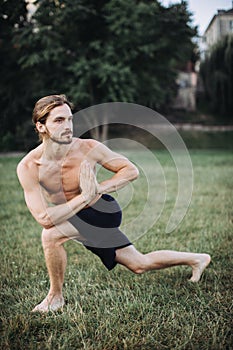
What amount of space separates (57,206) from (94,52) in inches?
680

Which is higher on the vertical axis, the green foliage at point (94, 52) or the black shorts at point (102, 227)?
the green foliage at point (94, 52)

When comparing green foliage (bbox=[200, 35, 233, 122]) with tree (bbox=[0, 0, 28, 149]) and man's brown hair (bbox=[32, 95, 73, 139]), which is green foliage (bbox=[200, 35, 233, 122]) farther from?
man's brown hair (bbox=[32, 95, 73, 139])

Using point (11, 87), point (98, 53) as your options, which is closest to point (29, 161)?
point (98, 53)

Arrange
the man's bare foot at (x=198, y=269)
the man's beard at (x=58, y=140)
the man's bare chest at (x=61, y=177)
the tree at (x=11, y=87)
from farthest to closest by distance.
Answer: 1. the tree at (x=11, y=87)
2. the man's bare foot at (x=198, y=269)
3. the man's bare chest at (x=61, y=177)
4. the man's beard at (x=58, y=140)

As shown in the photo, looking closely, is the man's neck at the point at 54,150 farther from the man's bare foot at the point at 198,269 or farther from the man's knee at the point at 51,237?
the man's bare foot at the point at 198,269

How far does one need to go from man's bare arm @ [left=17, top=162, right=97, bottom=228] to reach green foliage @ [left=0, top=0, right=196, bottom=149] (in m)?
14.6

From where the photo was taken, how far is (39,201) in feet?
8.13

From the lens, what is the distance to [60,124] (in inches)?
97.6

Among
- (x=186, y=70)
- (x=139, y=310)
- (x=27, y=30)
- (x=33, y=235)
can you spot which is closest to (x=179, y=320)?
(x=139, y=310)

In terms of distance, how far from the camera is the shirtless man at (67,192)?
2475 mm

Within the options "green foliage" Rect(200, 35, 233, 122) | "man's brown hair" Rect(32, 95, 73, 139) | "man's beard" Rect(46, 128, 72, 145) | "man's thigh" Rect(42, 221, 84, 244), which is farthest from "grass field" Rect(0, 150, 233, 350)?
"green foliage" Rect(200, 35, 233, 122)

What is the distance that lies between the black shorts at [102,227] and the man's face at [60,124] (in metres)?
0.52

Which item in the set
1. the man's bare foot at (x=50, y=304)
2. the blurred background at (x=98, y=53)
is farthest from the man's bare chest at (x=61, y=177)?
the blurred background at (x=98, y=53)

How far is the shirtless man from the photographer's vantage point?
2475 millimetres
